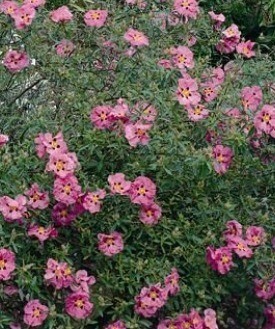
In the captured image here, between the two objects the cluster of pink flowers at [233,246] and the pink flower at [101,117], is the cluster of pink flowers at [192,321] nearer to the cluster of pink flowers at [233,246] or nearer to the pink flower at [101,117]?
the cluster of pink flowers at [233,246]

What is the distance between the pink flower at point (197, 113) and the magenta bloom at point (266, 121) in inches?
7.8

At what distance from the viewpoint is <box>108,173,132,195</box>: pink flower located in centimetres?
318

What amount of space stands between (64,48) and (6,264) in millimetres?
1089


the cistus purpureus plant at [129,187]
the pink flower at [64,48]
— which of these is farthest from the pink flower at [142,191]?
the pink flower at [64,48]

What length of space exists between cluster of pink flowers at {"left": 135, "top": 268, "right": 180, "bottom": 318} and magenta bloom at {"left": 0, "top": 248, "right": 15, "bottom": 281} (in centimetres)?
47

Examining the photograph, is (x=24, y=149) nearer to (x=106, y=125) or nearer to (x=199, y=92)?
(x=106, y=125)

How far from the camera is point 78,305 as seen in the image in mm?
3141

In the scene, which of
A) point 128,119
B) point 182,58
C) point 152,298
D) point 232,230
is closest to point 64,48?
point 182,58

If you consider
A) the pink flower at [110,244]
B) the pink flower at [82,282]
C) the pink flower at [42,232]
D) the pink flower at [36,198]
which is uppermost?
the pink flower at [36,198]

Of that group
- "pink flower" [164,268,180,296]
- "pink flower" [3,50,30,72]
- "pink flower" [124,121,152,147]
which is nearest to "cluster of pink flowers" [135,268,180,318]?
"pink flower" [164,268,180,296]

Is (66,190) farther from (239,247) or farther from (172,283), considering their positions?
(239,247)

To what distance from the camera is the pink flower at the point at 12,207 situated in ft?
10.1

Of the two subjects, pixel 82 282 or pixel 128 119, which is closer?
pixel 82 282

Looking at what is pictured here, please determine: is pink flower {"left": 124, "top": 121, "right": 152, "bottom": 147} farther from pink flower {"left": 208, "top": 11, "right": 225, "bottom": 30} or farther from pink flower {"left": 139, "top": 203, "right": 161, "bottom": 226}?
pink flower {"left": 208, "top": 11, "right": 225, "bottom": 30}
